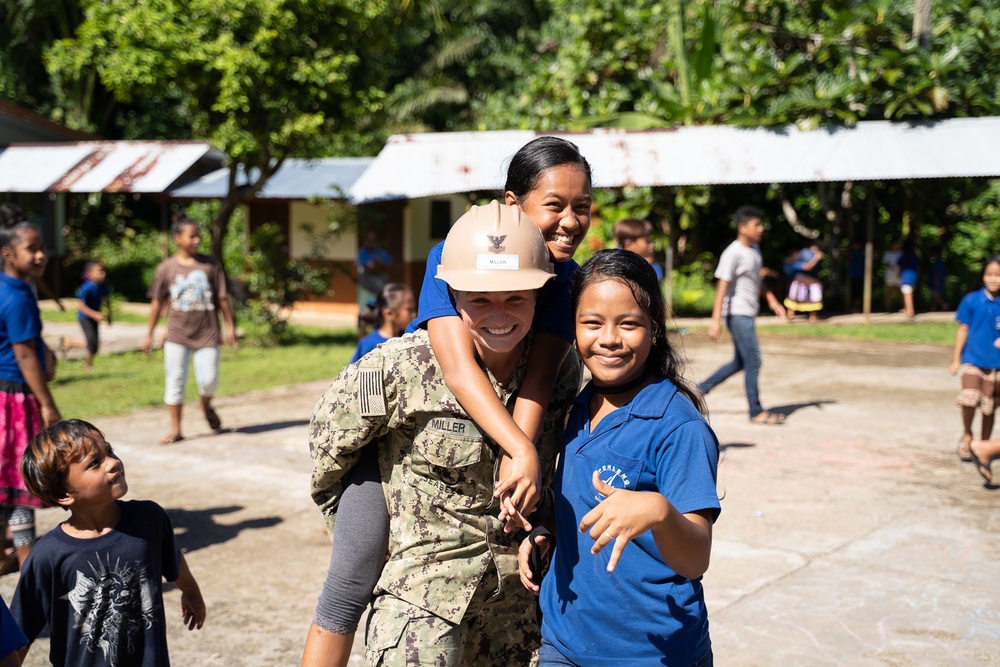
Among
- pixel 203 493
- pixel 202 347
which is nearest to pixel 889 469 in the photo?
pixel 203 493

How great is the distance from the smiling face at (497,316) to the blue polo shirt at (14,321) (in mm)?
2931

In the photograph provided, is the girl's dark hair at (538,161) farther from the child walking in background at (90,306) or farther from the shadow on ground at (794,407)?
the child walking in background at (90,306)

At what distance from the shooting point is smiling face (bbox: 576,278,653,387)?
2211 mm

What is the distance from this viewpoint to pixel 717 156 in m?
16.5

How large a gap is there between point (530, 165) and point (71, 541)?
66.6 inches

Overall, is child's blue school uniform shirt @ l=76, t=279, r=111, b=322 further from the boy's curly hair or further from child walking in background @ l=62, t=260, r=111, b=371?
the boy's curly hair

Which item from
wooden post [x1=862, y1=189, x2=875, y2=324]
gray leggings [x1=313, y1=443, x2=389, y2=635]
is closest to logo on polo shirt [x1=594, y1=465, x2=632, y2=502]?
gray leggings [x1=313, y1=443, x2=389, y2=635]

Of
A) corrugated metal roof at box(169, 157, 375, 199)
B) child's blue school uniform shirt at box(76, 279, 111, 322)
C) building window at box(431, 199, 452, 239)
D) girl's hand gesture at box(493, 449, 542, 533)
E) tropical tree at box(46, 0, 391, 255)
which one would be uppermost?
tropical tree at box(46, 0, 391, 255)

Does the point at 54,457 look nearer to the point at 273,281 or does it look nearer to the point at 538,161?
the point at 538,161

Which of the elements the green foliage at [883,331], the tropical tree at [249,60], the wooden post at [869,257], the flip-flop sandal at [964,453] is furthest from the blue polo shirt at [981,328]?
the wooden post at [869,257]

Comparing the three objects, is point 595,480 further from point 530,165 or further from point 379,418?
point 530,165

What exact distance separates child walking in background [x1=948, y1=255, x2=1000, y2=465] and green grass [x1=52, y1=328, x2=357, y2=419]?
687cm

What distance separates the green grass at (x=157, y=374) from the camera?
971cm

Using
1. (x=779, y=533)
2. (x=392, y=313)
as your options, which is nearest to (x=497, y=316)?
(x=392, y=313)
